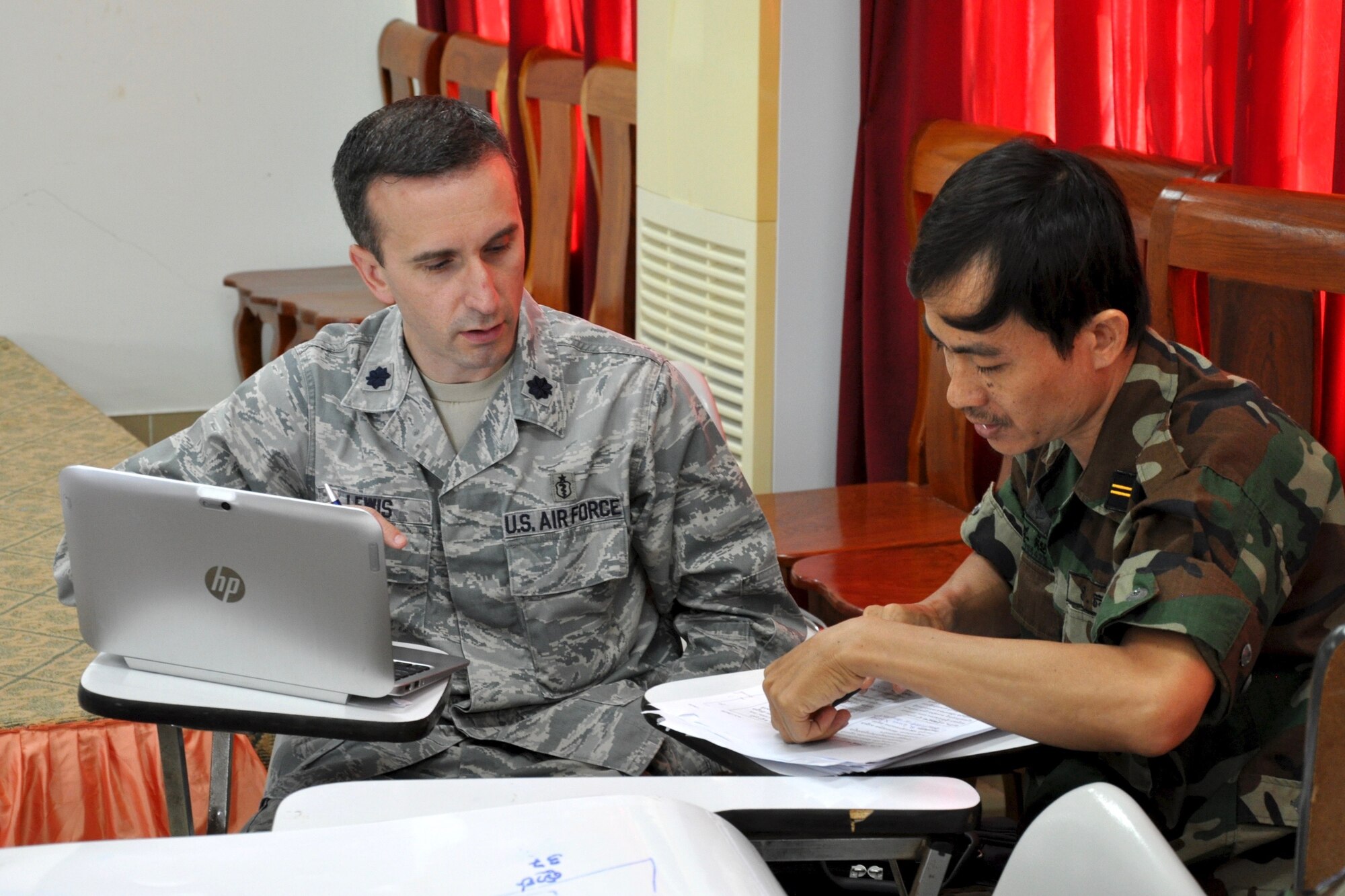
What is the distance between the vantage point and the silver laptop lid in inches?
50.6

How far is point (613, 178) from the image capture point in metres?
3.67

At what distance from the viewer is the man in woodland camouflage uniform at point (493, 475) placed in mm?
1573

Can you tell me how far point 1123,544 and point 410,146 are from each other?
865mm

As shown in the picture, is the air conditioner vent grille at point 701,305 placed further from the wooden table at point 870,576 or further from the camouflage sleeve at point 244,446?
the camouflage sleeve at point 244,446

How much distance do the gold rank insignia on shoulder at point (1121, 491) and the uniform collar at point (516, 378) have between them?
0.62 m

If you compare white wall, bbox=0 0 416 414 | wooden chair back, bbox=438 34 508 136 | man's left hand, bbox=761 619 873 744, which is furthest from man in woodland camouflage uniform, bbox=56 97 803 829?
white wall, bbox=0 0 416 414

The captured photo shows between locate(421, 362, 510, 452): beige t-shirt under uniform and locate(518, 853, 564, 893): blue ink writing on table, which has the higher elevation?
locate(421, 362, 510, 452): beige t-shirt under uniform

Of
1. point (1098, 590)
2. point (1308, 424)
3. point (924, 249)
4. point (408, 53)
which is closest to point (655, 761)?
point (1098, 590)

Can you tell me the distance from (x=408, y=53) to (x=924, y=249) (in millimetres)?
3864

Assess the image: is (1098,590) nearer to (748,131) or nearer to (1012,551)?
(1012,551)

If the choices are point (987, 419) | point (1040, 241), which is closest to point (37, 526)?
point (987, 419)

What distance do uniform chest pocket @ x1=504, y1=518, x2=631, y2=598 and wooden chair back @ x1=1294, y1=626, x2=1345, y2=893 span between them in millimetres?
937

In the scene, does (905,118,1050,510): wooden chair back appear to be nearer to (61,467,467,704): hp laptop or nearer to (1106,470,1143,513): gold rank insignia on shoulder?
(1106,470,1143,513): gold rank insignia on shoulder

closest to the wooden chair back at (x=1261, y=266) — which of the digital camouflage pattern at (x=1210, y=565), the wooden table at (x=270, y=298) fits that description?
the digital camouflage pattern at (x=1210, y=565)
